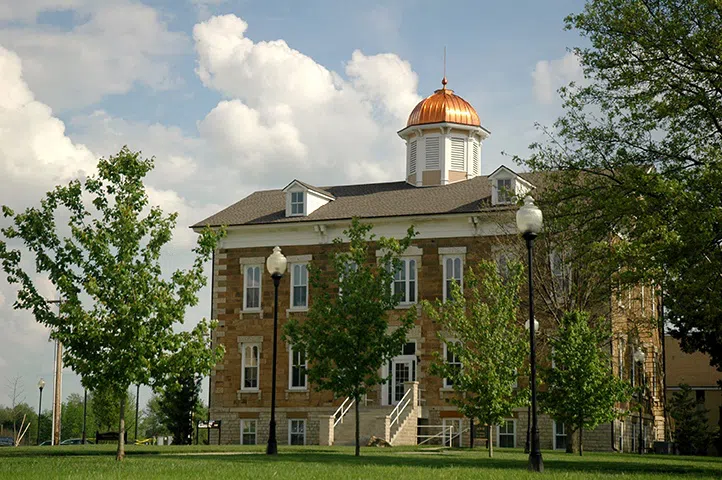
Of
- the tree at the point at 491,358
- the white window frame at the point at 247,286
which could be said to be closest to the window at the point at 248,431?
the white window frame at the point at 247,286

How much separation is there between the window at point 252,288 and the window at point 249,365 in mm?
1830

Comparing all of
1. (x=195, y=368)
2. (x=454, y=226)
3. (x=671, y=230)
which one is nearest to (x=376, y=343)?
(x=195, y=368)

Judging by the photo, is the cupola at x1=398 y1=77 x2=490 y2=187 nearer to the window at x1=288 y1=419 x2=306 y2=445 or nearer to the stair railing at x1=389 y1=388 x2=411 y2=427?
the stair railing at x1=389 y1=388 x2=411 y2=427

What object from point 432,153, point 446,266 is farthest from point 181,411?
point 432,153

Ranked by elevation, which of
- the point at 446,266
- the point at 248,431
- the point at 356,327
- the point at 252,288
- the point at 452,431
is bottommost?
the point at 248,431

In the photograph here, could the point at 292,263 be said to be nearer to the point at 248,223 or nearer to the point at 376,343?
the point at 248,223

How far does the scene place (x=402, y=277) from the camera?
44562mm

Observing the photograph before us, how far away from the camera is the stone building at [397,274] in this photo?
42156mm

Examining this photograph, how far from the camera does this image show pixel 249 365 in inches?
1838

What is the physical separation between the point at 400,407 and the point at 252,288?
31.6 ft

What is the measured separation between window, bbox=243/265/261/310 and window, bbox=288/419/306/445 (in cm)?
559

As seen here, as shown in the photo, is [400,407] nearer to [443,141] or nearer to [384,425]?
[384,425]

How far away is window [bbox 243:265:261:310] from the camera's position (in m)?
46.9

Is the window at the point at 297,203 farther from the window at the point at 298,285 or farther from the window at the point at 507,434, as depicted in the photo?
the window at the point at 507,434
